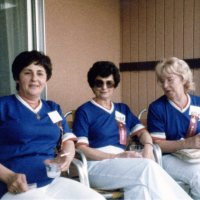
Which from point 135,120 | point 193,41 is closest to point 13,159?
point 135,120

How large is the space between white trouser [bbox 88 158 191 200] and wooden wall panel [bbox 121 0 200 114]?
2.32m

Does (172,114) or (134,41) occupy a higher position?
(134,41)

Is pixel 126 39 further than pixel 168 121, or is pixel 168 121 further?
pixel 126 39

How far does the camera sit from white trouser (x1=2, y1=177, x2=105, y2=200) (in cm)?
216

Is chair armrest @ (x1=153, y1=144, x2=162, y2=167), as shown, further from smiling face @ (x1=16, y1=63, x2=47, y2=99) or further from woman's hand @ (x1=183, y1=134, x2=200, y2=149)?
smiling face @ (x1=16, y1=63, x2=47, y2=99)

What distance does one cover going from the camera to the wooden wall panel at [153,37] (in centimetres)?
470

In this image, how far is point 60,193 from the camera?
2260mm

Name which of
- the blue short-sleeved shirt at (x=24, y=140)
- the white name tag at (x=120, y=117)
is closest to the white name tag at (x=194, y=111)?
the white name tag at (x=120, y=117)

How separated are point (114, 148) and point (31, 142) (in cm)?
81

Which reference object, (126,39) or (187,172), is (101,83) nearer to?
(187,172)

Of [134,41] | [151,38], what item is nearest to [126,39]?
[134,41]

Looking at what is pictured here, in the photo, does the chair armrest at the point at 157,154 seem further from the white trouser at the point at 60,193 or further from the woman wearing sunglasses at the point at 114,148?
the white trouser at the point at 60,193

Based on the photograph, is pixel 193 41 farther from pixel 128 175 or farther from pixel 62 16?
pixel 128 175

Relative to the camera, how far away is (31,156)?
2.35 metres
